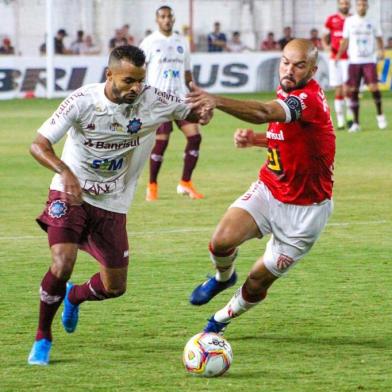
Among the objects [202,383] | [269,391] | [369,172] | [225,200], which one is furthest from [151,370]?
[369,172]

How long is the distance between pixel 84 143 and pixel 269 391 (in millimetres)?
2029

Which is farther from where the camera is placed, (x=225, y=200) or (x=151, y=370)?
(x=225, y=200)

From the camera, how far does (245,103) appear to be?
23.1 feet

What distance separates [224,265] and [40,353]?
4.97 ft

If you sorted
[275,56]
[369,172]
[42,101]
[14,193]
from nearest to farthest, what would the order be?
1. [14,193]
2. [369,172]
3. [42,101]
4. [275,56]

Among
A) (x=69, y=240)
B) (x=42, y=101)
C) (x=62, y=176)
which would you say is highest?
(x=62, y=176)

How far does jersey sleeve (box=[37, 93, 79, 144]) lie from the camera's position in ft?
24.1

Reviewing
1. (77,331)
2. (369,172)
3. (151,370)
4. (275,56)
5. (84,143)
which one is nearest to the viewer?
(151,370)

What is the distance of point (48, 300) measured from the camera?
24.3ft

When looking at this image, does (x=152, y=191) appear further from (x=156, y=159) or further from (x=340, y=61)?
(x=340, y=61)

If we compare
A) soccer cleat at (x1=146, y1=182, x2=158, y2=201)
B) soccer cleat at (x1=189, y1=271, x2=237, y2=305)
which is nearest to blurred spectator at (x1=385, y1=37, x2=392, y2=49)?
soccer cleat at (x1=146, y1=182, x2=158, y2=201)

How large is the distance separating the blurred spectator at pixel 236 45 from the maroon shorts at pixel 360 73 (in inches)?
494

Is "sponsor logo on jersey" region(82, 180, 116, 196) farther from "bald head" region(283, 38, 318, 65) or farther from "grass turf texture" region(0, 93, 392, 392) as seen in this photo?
"bald head" region(283, 38, 318, 65)

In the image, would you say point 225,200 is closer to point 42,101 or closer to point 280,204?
point 280,204
